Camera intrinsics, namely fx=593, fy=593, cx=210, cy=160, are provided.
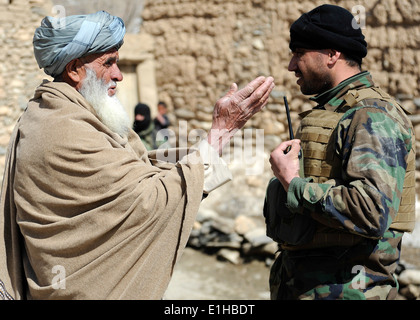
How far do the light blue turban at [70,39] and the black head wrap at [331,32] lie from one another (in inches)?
33.1

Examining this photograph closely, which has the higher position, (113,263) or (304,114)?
(304,114)

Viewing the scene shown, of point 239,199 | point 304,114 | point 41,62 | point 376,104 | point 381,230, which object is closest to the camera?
point 381,230

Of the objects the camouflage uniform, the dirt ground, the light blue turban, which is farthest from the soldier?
the dirt ground

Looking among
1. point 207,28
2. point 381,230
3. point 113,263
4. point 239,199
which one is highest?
point 381,230

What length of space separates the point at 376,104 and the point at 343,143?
21 centimetres

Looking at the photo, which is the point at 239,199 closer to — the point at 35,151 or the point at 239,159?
the point at 239,159

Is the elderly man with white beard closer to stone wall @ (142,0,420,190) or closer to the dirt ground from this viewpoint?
the dirt ground

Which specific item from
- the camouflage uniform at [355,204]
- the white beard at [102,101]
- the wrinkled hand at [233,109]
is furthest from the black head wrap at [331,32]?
the white beard at [102,101]

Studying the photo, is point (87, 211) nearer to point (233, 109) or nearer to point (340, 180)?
point (233, 109)

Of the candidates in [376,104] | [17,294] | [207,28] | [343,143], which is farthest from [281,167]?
[207,28]

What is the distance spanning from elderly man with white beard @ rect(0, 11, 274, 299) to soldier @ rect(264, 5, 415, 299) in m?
0.27

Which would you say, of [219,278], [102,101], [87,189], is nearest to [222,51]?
[219,278]

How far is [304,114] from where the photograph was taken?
2.78 m

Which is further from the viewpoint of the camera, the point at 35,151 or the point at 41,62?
the point at 41,62
